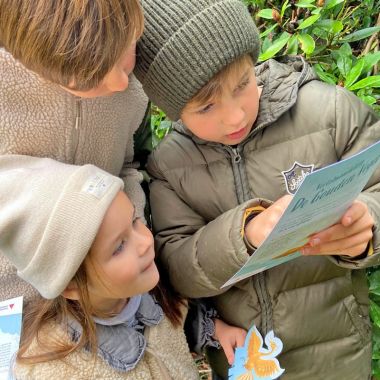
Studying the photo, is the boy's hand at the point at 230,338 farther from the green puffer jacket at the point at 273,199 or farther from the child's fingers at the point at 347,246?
the child's fingers at the point at 347,246

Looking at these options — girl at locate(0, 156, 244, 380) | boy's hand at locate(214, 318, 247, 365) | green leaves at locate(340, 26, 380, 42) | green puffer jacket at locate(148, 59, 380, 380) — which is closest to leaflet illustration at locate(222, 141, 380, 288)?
green puffer jacket at locate(148, 59, 380, 380)

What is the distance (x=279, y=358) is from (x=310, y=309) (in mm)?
169

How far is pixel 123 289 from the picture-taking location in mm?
1083

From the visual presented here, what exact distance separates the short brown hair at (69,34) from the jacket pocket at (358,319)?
91 centimetres

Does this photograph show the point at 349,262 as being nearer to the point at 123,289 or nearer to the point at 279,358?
the point at 279,358

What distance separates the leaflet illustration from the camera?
77 centimetres

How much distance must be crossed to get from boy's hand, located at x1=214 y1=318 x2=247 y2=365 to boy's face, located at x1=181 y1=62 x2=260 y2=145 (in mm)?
521

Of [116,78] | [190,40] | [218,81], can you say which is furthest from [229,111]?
[116,78]

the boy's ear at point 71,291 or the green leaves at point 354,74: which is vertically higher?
the green leaves at point 354,74

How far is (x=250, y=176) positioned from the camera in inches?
48.9

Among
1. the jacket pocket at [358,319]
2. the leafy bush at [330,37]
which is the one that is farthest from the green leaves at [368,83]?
the jacket pocket at [358,319]

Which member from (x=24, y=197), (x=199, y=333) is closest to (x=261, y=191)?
(x=199, y=333)

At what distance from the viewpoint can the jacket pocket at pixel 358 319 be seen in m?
1.35

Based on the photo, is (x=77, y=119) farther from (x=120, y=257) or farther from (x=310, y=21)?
(x=310, y=21)
